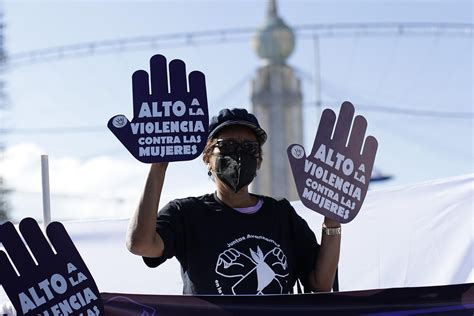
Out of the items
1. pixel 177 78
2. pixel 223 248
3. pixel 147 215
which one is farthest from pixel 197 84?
pixel 223 248

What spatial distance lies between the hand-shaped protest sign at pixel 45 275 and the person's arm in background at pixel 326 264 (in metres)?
0.87

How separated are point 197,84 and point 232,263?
660mm

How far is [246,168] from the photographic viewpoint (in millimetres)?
3512

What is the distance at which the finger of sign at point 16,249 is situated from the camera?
3223 millimetres

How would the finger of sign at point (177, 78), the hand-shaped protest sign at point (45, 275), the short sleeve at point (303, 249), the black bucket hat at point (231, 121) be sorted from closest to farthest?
the hand-shaped protest sign at point (45, 275) → the finger of sign at point (177, 78) → the black bucket hat at point (231, 121) → the short sleeve at point (303, 249)

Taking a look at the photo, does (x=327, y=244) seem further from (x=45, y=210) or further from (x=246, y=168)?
(x=45, y=210)

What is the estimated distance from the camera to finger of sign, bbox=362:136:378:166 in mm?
3785

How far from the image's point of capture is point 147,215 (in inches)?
128

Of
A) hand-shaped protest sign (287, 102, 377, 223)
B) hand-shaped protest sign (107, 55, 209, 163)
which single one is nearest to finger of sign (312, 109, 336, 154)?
hand-shaped protest sign (287, 102, 377, 223)

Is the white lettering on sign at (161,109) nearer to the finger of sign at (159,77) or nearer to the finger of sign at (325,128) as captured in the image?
the finger of sign at (159,77)

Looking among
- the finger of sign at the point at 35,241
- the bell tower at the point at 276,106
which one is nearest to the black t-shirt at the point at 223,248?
the finger of sign at the point at 35,241

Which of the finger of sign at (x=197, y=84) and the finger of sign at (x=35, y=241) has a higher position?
the finger of sign at (x=197, y=84)

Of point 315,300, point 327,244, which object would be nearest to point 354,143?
point 327,244

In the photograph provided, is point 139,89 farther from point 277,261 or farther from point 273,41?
point 273,41
